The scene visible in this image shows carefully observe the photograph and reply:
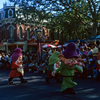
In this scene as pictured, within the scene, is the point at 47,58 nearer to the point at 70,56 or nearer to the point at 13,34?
the point at 70,56

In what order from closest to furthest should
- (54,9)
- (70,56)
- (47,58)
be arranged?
(70,56)
(47,58)
(54,9)

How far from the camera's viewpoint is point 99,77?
976 cm

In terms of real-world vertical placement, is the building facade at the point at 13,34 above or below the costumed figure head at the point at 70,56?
above

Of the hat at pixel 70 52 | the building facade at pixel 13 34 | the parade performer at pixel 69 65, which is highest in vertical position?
the building facade at pixel 13 34

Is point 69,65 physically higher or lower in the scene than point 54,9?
lower

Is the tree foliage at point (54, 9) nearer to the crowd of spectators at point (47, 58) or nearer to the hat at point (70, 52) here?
the crowd of spectators at point (47, 58)

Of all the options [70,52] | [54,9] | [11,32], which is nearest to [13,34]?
[11,32]

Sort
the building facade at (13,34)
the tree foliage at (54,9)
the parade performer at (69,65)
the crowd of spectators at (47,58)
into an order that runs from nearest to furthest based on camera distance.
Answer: the parade performer at (69,65) → the crowd of spectators at (47,58) → the tree foliage at (54,9) → the building facade at (13,34)

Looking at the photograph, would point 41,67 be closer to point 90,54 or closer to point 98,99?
point 90,54

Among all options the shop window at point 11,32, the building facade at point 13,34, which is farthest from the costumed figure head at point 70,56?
the shop window at point 11,32

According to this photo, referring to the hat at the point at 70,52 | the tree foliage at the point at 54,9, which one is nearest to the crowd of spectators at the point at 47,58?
the hat at the point at 70,52

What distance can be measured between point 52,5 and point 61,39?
Result: 58.8 feet

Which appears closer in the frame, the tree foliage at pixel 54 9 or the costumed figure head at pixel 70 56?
the costumed figure head at pixel 70 56

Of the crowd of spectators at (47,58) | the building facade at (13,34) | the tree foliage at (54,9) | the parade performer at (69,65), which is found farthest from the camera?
the building facade at (13,34)
